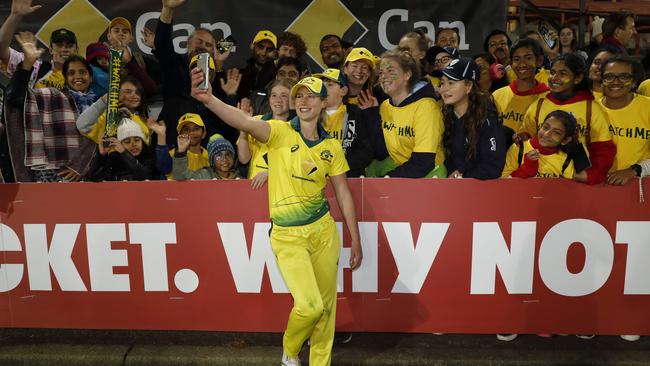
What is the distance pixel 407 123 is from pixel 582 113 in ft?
4.43

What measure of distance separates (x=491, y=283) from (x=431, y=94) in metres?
1.51

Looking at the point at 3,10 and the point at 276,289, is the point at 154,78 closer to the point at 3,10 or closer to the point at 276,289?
the point at 3,10

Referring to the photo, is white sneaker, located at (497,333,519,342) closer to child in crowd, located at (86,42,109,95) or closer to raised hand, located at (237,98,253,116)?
raised hand, located at (237,98,253,116)

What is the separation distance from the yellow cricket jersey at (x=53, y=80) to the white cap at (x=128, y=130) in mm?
1154

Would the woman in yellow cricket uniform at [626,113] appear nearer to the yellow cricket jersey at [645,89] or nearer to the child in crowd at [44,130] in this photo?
the yellow cricket jersey at [645,89]

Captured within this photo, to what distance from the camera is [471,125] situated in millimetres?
4441

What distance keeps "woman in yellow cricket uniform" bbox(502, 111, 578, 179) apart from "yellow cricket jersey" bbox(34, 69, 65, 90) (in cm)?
436

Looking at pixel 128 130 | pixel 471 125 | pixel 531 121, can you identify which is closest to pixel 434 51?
pixel 531 121

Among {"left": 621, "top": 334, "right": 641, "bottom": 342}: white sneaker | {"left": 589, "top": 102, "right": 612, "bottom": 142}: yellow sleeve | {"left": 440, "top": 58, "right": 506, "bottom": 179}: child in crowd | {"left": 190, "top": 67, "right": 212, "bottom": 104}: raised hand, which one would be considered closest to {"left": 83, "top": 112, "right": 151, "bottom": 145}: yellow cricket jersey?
{"left": 190, "top": 67, "right": 212, "bottom": 104}: raised hand

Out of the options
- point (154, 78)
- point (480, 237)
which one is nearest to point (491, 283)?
point (480, 237)

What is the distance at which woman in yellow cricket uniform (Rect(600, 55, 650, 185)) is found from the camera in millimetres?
4648

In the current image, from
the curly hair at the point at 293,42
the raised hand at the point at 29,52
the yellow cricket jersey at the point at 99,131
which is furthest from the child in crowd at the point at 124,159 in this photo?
the curly hair at the point at 293,42

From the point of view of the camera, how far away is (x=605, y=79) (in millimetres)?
4707

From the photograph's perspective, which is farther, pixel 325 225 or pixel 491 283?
pixel 491 283
